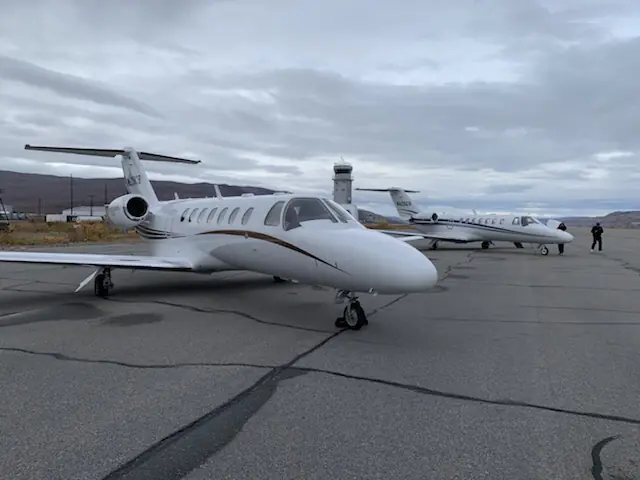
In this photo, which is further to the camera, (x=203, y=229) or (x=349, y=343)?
(x=203, y=229)

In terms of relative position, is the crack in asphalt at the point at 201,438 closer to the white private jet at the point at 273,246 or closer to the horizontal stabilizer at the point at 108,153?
the white private jet at the point at 273,246

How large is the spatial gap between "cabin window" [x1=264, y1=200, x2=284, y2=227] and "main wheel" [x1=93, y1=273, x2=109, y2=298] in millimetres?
3997

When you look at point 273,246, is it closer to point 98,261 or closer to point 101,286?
point 98,261

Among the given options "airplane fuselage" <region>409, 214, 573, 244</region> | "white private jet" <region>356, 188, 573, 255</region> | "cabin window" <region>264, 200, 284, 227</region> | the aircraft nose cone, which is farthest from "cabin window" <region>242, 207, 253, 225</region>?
"airplane fuselage" <region>409, 214, 573, 244</region>

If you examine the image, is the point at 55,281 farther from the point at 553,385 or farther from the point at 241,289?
the point at 553,385

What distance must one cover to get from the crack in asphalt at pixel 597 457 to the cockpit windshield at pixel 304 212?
505 cm

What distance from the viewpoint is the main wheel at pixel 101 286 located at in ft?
35.5

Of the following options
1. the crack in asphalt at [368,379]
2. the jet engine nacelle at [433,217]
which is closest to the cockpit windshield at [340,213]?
the crack in asphalt at [368,379]

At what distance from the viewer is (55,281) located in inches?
535

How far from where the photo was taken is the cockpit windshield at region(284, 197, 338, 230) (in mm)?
8359

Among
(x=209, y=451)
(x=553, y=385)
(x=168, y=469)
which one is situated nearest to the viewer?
(x=168, y=469)

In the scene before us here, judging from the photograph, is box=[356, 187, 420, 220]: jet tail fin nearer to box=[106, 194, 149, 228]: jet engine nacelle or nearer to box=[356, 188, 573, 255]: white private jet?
box=[356, 188, 573, 255]: white private jet

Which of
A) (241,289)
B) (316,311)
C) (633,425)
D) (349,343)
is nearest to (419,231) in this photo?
(241,289)

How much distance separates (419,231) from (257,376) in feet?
97.9
